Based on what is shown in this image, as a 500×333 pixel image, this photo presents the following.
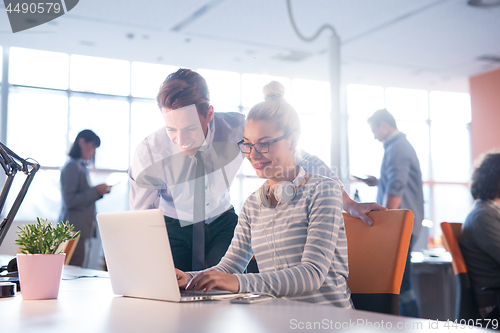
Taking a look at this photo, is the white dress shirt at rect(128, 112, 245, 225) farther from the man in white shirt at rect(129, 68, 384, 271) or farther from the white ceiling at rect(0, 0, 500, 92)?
the white ceiling at rect(0, 0, 500, 92)

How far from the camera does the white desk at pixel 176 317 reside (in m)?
0.64

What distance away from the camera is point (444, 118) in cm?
851

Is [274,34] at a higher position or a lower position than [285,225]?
higher

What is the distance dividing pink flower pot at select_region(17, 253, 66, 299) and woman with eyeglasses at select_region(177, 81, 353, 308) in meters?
0.27

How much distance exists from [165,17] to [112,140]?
239 centimetres

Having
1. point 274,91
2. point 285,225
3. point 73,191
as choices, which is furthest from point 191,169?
point 73,191

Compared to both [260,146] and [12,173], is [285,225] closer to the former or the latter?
[260,146]

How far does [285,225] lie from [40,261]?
60 centimetres

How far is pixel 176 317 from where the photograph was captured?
733 mm

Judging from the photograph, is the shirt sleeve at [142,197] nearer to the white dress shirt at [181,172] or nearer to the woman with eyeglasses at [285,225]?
the white dress shirt at [181,172]

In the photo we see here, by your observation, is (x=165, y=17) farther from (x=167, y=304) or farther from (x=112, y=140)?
(x=167, y=304)

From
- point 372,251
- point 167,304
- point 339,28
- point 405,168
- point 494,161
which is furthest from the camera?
point 339,28

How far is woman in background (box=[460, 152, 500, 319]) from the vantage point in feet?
6.82

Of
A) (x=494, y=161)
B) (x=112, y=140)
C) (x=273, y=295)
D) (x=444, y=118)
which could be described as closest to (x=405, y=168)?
(x=494, y=161)
